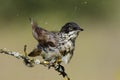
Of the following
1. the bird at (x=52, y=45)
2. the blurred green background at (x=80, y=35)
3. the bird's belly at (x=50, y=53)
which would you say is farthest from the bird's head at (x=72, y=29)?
the blurred green background at (x=80, y=35)

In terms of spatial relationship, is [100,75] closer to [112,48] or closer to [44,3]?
[112,48]

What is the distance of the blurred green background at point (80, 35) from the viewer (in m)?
10.4

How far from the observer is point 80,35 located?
1328 centimetres

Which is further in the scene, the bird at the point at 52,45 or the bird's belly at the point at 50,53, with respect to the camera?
the bird's belly at the point at 50,53

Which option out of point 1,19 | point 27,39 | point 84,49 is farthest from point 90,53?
point 1,19

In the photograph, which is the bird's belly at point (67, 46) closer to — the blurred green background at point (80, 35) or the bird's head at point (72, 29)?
the bird's head at point (72, 29)

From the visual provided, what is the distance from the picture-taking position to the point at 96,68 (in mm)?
10602

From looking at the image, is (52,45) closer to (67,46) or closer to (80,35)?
(67,46)

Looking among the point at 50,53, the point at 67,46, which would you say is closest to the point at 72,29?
the point at 67,46

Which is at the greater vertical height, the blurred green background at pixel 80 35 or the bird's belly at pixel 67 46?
the bird's belly at pixel 67 46

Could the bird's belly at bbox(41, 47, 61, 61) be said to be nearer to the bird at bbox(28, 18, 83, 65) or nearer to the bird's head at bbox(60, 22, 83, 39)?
the bird at bbox(28, 18, 83, 65)

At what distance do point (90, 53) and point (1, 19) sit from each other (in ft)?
10.8

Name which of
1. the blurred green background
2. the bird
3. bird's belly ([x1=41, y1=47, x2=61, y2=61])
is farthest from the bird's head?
the blurred green background

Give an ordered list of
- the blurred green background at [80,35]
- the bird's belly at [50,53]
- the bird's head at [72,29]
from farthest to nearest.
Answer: the blurred green background at [80,35] < the bird's head at [72,29] < the bird's belly at [50,53]
